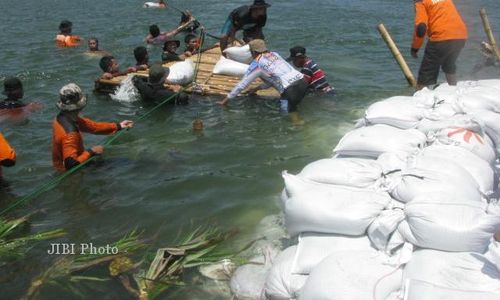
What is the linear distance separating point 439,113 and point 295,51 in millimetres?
3191

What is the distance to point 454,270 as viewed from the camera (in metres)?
2.74

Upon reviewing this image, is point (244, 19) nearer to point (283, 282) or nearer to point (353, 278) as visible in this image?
point (283, 282)

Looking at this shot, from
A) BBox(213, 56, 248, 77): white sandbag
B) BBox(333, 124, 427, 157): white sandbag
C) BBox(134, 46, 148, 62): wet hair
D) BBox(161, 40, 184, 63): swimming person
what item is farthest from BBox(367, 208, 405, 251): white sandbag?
BBox(161, 40, 184, 63): swimming person

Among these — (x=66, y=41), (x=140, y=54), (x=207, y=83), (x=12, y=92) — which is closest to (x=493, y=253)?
(x=207, y=83)

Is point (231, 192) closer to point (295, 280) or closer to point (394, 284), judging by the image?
point (295, 280)

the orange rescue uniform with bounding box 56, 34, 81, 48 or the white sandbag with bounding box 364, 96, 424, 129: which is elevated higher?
the white sandbag with bounding box 364, 96, 424, 129

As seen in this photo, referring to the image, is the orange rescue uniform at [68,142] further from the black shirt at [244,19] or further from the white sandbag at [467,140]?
the black shirt at [244,19]

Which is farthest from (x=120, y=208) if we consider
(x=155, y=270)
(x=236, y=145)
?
(x=236, y=145)

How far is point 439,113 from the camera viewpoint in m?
4.77

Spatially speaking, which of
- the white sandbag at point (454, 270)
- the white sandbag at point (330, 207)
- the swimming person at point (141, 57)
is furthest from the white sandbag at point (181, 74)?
the white sandbag at point (454, 270)

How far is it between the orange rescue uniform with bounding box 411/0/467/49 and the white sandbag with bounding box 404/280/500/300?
4737 mm

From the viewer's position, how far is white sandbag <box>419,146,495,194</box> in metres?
Answer: 3.70

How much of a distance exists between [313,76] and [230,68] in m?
1.50

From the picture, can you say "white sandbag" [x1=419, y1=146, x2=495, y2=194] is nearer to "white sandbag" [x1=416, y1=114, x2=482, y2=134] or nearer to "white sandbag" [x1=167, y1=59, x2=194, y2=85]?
"white sandbag" [x1=416, y1=114, x2=482, y2=134]
